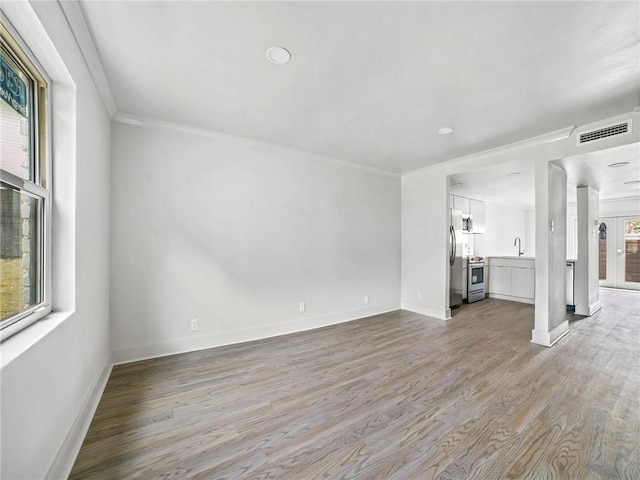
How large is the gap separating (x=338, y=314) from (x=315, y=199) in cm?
189

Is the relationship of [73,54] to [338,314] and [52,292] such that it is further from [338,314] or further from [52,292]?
[338,314]

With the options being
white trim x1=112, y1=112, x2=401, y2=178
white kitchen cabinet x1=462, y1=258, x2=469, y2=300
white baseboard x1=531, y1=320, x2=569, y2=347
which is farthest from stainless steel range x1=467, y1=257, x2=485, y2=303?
white trim x1=112, y1=112, x2=401, y2=178

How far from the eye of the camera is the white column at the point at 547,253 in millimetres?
3414

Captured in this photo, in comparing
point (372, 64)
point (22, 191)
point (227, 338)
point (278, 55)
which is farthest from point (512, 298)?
point (22, 191)

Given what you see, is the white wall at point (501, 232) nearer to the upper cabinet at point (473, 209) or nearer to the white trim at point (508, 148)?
Answer: the upper cabinet at point (473, 209)

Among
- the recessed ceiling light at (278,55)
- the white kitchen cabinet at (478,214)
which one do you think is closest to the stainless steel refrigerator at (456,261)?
the white kitchen cabinet at (478,214)

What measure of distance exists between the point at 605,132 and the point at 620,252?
7.17 m

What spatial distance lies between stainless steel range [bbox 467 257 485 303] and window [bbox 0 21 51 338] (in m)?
6.56

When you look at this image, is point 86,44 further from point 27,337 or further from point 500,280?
point 500,280

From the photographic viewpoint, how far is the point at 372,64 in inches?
81.6

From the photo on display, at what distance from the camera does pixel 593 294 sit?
5.21 meters

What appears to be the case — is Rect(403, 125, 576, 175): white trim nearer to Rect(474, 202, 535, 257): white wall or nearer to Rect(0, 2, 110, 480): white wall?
Rect(474, 202, 535, 257): white wall

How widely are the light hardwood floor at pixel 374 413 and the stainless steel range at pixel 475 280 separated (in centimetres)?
240

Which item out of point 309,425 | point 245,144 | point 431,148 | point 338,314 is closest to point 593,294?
point 431,148
